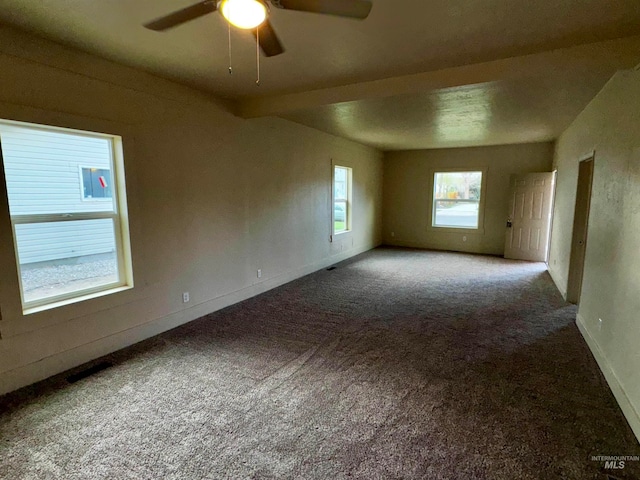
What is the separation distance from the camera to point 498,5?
2.03 metres

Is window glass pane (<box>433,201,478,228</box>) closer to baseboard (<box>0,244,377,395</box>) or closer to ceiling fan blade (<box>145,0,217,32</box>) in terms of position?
baseboard (<box>0,244,377,395</box>)

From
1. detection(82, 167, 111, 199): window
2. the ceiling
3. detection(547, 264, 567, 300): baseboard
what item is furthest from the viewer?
detection(547, 264, 567, 300): baseboard

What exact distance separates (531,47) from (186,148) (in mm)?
3247

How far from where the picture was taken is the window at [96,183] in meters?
2.89

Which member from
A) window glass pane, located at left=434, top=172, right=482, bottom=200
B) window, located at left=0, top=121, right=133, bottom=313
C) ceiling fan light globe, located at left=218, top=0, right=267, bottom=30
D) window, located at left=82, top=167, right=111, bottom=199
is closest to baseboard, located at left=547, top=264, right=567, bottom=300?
window glass pane, located at left=434, top=172, right=482, bottom=200

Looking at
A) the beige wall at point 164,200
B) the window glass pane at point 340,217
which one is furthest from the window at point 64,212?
the window glass pane at point 340,217

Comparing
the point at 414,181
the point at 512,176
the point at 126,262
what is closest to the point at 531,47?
the point at 126,262

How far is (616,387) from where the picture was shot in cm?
232

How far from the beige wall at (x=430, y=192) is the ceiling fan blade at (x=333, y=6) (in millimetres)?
6755

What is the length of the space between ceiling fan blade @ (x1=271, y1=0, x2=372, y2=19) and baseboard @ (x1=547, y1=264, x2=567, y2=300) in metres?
4.41

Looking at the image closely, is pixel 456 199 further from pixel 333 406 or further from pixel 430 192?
pixel 333 406

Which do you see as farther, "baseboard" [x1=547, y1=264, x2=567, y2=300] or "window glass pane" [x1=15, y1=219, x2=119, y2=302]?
"baseboard" [x1=547, y1=264, x2=567, y2=300]

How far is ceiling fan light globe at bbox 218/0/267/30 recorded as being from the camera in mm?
1518

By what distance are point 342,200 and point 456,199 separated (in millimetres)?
2954
